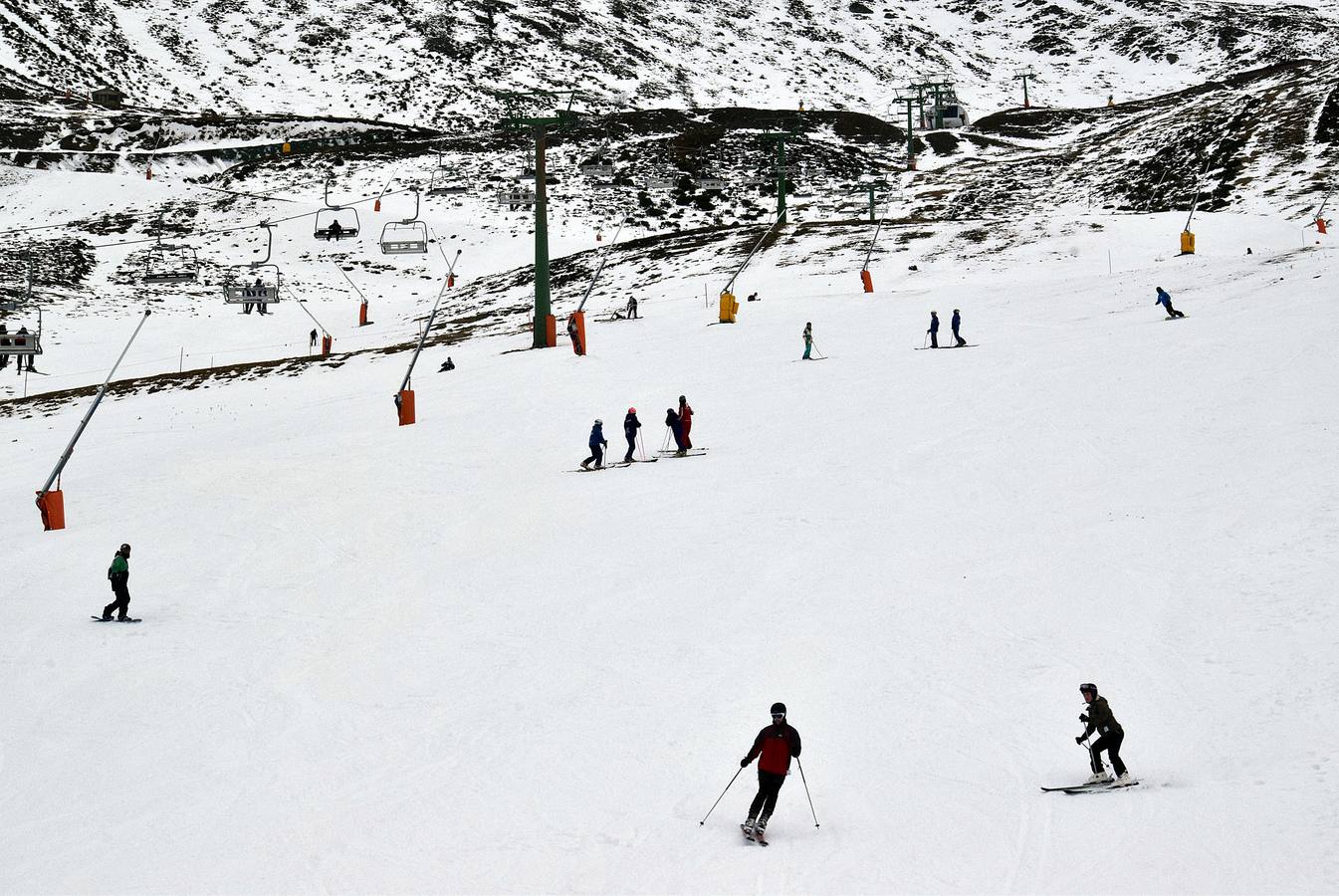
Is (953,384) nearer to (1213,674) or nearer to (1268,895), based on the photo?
(1213,674)

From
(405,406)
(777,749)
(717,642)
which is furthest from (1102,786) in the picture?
(405,406)

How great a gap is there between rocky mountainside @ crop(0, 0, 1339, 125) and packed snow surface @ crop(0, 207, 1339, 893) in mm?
91886

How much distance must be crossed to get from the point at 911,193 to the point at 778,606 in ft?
216

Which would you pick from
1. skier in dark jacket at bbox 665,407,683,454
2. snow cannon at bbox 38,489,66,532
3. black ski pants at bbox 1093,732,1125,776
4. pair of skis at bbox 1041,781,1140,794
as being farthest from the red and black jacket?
snow cannon at bbox 38,489,66,532

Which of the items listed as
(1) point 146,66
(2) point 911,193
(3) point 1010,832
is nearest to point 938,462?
(3) point 1010,832

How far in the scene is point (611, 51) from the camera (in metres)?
132

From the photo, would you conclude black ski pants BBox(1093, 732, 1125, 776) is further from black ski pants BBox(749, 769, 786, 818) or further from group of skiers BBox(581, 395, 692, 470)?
group of skiers BBox(581, 395, 692, 470)

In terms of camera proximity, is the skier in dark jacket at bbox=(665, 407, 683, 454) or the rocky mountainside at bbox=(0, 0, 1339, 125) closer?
the skier in dark jacket at bbox=(665, 407, 683, 454)

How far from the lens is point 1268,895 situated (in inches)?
294

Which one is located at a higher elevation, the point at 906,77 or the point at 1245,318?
the point at 906,77

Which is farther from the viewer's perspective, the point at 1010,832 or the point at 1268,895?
the point at 1010,832

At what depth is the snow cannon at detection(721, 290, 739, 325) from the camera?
39906mm

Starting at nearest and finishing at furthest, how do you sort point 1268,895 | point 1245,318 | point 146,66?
point 1268,895 → point 1245,318 → point 146,66

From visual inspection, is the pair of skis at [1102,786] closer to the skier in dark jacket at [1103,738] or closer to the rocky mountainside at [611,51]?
the skier in dark jacket at [1103,738]
